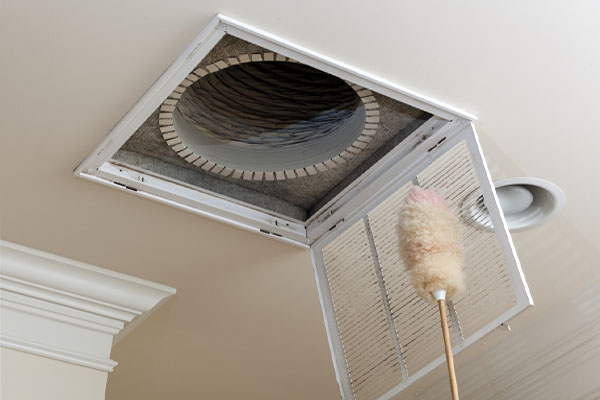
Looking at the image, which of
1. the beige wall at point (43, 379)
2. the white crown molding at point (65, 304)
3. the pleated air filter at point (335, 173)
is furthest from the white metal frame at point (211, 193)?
the beige wall at point (43, 379)

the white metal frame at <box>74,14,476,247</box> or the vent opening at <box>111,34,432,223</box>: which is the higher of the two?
the vent opening at <box>111,34,432,223</box>

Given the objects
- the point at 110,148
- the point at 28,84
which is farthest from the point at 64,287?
the point at 28,84

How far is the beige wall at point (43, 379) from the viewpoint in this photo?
6.19 ft

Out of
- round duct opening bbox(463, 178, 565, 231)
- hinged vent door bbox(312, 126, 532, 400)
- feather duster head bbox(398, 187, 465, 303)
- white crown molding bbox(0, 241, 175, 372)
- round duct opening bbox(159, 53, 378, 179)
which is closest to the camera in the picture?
feather duster head bbox(398, 187, 465, 303)

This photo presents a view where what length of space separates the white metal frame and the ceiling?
18 millimetres

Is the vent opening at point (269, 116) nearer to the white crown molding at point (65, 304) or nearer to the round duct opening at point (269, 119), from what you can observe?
the round duct opening at point (269, 119)

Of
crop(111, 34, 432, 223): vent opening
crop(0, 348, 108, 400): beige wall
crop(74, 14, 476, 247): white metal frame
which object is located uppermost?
crop(111, 34, 432, 223): vent opening

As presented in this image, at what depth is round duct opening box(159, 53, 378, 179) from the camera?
1.64 m

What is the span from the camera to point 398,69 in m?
1.52

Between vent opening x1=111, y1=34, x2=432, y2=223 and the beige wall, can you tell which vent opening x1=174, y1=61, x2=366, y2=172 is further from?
the beige wall

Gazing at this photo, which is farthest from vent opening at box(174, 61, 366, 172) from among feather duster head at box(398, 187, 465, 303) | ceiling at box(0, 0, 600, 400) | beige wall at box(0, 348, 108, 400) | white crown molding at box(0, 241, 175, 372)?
beige wall at box(0, 348, 108, 400)

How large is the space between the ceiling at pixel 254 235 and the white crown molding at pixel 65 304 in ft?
0.15

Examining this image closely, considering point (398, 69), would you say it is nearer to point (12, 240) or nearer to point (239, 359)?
point (12, 240)

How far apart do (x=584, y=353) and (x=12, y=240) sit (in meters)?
1.57
